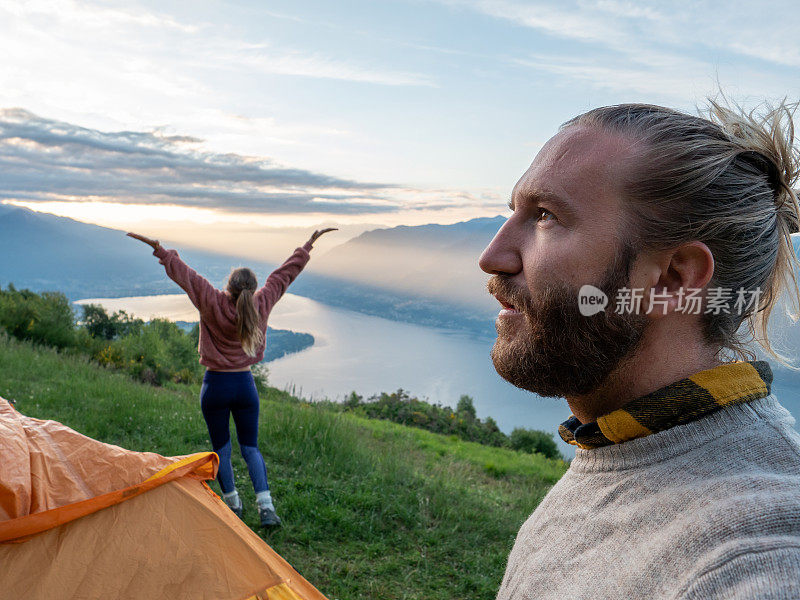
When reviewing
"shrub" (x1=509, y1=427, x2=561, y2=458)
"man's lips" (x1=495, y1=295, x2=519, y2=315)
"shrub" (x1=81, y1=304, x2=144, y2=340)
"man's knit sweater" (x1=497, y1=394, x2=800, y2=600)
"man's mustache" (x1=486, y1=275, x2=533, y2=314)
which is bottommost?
"shrub" (x1=509, y1=427, x2=561, y2=458)

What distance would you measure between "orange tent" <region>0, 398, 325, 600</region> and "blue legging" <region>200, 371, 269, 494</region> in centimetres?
149

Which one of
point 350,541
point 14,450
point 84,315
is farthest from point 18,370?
point 84,315

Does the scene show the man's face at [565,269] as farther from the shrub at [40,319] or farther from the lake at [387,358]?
the lake at [387,358]

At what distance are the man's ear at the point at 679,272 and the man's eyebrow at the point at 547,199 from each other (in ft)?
0.54

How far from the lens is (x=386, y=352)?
2906 inches

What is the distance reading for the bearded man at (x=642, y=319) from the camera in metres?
0.84

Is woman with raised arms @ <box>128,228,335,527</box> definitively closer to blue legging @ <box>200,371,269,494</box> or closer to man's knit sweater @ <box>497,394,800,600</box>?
blue legging @ <box>200,371,269,494</box>

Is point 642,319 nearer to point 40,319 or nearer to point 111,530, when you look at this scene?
point 111,530

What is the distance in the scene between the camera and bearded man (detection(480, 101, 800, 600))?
0.84 meters

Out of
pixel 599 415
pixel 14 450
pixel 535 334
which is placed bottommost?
pixel 14 450

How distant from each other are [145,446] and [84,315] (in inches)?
609

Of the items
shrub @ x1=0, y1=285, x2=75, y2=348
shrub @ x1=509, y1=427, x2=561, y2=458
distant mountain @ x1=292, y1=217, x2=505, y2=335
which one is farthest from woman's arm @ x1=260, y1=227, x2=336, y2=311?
distant mountain @ x1=292, y1=217, x2=505, y2=335

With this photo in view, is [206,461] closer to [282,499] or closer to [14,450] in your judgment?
[14,450]

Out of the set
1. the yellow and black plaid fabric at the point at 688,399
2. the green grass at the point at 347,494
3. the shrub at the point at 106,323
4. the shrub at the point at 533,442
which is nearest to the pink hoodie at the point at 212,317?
the green grass at the point at 347,494
